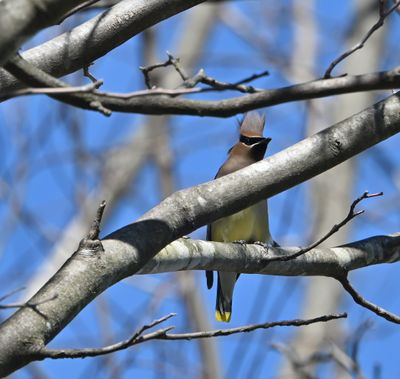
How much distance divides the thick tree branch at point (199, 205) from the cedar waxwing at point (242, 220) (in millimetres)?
2449

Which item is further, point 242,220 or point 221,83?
point 242,220

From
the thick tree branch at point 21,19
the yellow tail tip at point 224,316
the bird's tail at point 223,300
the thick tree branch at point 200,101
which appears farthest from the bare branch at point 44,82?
the yellow tail tip at point 224,316

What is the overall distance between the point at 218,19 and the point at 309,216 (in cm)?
261

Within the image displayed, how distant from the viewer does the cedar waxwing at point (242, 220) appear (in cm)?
578

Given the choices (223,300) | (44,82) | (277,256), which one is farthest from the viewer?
(223,300)

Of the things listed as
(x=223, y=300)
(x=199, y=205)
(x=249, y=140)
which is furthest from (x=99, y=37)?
(x=223, y=300)

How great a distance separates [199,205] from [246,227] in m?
2.69

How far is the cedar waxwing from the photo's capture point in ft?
19.0

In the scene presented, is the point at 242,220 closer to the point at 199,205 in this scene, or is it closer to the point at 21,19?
the point at 199,205

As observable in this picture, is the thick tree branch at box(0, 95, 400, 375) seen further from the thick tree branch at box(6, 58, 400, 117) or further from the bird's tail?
the bird's tail

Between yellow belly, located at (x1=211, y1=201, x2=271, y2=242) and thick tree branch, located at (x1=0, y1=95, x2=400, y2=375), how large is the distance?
8.20ft

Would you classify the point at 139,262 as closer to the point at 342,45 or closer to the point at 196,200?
the point at 196,200

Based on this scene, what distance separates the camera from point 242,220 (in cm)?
582

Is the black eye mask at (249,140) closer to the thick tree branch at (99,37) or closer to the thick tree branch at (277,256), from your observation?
the thick tree branch at (277,256)
